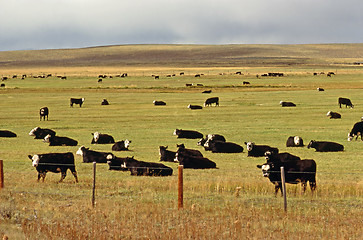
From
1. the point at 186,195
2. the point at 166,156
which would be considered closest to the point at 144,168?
the point at 166,156

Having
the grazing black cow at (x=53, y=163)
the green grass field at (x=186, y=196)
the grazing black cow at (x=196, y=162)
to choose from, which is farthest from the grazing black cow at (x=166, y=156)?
the grazing black cow at (x=53, y=163)

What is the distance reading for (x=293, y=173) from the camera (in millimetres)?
16188

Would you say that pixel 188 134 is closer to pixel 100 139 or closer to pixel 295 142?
pixel 100 139

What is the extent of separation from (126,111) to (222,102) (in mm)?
11651

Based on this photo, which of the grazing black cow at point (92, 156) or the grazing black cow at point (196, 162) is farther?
the grazing black cow at point (92, 156)

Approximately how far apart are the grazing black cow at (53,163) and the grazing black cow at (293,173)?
6.30m

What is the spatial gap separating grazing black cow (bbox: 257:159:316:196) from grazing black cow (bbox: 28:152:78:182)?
6.30m

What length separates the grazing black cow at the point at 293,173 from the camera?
16.1 meters

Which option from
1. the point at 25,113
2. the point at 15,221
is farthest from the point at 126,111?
the point at 15,221

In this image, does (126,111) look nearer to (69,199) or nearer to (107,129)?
(107,129)

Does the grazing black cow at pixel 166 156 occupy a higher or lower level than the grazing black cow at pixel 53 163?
lower

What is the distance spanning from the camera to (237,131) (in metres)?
33.8

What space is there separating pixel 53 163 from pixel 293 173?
7.84 m

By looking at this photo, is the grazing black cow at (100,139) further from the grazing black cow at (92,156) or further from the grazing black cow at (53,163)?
the grazing black cow at (53,163)
